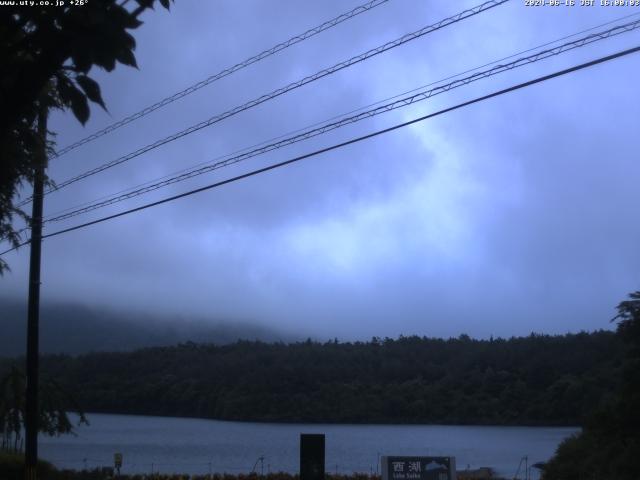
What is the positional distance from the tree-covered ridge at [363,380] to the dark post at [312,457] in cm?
1510

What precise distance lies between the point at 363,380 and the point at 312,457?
3353cm

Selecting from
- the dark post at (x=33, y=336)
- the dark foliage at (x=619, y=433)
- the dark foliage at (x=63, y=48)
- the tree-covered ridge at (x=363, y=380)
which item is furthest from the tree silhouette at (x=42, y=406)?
the dark foliage at (x=63, y=48)

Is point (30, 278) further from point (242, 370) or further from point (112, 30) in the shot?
point (242, 370)

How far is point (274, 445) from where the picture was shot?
38.1 metres

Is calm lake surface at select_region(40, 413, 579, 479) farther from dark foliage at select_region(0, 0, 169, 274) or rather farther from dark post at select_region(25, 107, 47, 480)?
dark foliage at select_region(0, 0, 169, 274)

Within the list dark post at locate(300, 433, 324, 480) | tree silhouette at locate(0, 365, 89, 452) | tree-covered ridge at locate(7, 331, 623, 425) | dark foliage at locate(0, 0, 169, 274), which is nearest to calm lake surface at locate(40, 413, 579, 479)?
tree-covered ridge at locate(7, 331, 623, 425)

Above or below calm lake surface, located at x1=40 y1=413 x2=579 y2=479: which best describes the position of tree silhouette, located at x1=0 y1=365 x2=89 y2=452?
above

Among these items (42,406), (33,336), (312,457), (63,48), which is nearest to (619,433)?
(312,457)

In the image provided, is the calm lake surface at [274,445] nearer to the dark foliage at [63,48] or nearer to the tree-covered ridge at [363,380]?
the tree-covered ridge at [363,380]

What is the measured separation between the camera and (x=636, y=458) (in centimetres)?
1905

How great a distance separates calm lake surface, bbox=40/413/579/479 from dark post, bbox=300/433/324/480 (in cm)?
1283

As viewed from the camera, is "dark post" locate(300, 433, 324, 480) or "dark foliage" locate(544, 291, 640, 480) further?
"dark foliage" locate(544, 291, 640, 480)

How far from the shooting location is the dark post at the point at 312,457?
1421cm

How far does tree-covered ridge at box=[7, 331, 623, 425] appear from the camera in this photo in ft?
105
